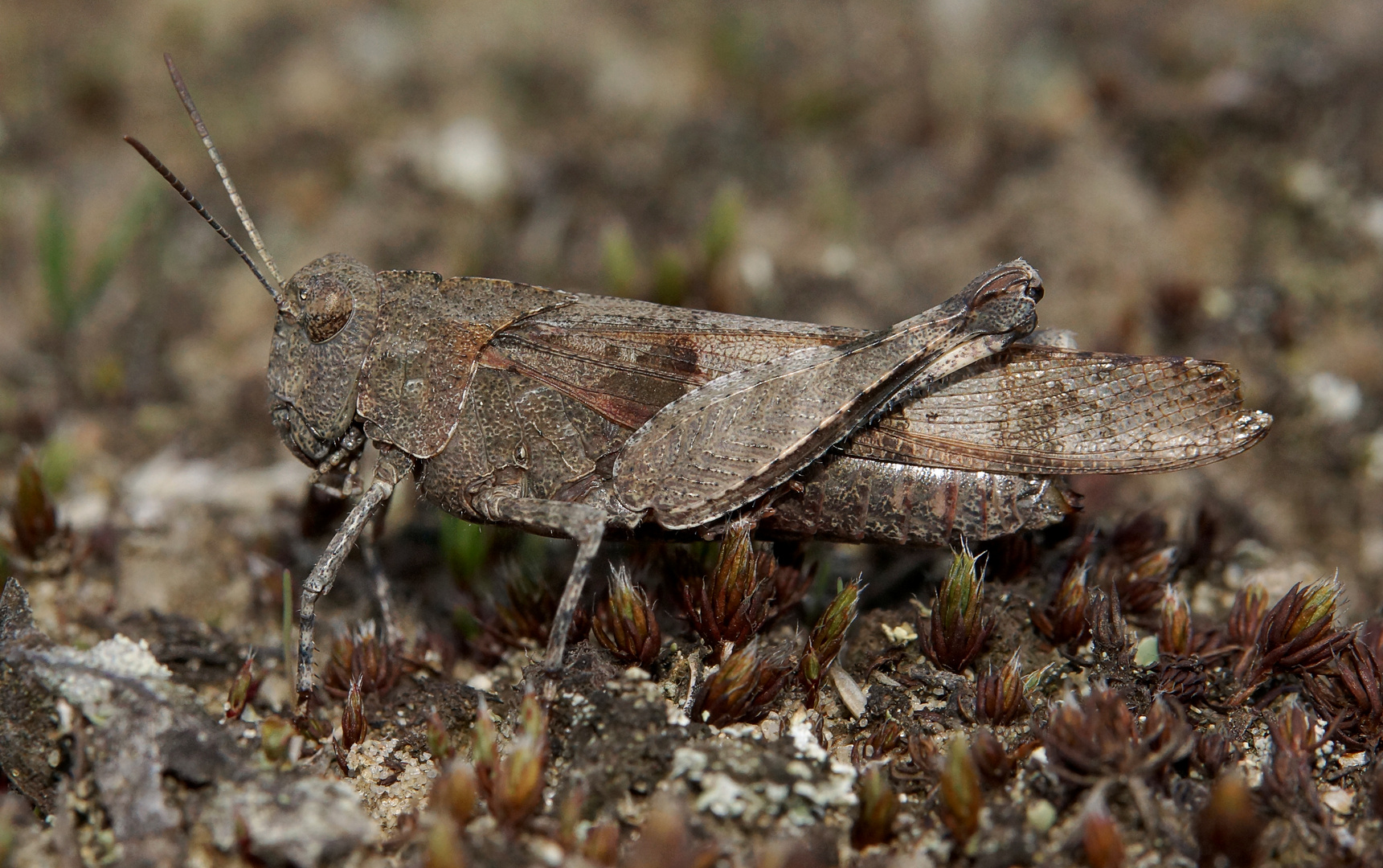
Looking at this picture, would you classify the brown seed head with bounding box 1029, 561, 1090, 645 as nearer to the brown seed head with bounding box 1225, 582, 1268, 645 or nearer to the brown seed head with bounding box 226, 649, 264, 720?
the brown seed head with bounding box 1225, 582, 1268, 645

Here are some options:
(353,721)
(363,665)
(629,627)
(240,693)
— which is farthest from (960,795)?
(240,693)

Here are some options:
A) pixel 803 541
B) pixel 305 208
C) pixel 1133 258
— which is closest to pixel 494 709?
pixel 803 541

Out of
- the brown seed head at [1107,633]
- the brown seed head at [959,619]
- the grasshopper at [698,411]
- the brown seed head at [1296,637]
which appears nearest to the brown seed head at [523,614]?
the grasshopper at [698,411]

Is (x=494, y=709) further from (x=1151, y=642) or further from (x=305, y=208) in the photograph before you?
(x=305, y=208)

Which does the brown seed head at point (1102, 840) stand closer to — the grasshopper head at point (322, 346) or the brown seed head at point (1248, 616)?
the brown seed head at point (1248, 616)

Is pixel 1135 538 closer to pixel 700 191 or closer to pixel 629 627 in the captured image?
pixel 629 627

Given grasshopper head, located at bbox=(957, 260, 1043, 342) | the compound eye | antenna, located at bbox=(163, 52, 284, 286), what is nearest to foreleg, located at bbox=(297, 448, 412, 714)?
the compound eye
